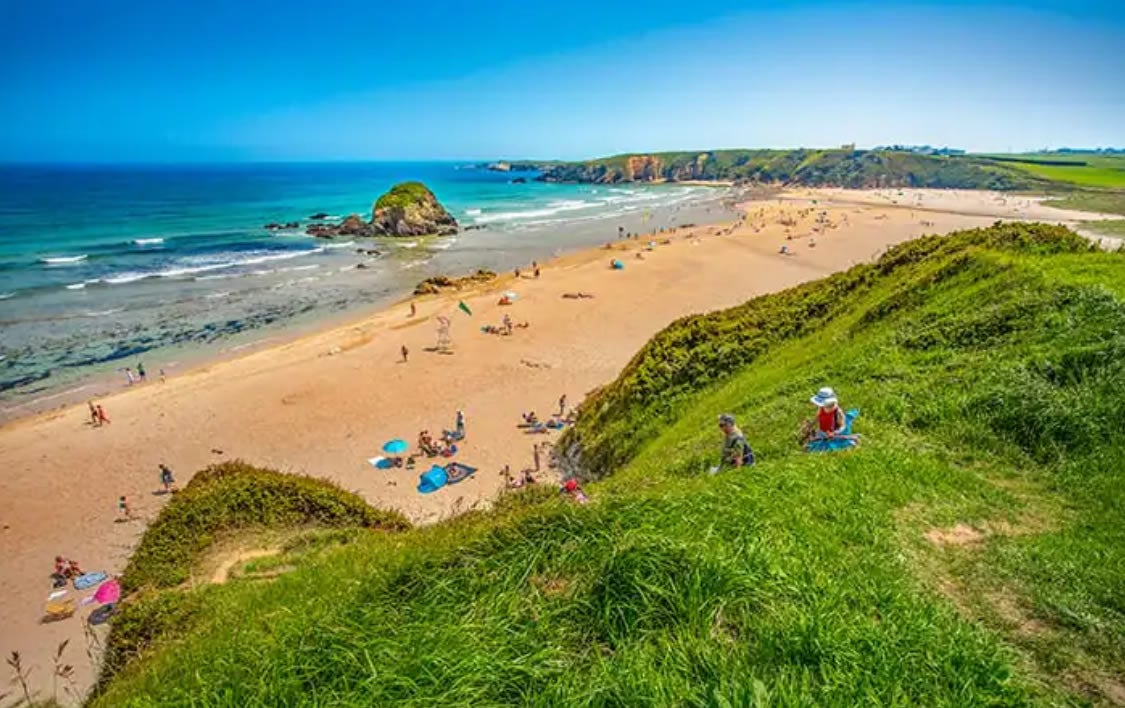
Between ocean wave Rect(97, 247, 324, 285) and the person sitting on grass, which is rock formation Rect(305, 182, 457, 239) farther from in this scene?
the person sitting on grass

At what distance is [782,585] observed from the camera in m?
4.11

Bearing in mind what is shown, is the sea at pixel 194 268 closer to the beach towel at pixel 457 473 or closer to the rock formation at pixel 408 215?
the rock formation at pixel 408 215

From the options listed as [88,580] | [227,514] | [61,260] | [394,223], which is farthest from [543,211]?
[227,514]

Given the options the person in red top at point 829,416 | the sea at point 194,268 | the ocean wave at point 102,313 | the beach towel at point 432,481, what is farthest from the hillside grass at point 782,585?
the ocean wave at point 102,313

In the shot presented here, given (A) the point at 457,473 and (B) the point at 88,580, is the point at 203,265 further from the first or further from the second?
(A) the point at 457,473

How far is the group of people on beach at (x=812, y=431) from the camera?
7.56m

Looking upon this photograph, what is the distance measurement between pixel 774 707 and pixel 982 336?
9.47 meters

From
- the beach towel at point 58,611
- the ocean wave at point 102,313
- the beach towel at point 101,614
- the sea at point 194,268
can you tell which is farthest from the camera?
the ocean wave at point 102,313

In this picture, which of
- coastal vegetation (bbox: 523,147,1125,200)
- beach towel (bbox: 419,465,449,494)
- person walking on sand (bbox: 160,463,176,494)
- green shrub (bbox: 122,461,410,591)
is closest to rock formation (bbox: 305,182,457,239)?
person walking on sand (bbox: 160,463,176,494)

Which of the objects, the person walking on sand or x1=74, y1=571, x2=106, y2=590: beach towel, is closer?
x1=74, y1=571, x2=106, y2=590: beach towel

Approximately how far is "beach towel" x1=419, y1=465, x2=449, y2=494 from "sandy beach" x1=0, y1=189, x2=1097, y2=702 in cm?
24

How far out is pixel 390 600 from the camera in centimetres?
454

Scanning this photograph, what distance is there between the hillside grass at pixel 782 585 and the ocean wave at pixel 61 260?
5697 centimetres

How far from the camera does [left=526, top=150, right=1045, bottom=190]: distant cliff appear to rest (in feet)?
396
